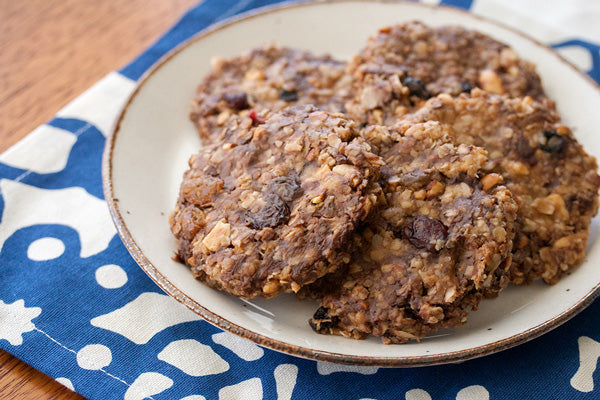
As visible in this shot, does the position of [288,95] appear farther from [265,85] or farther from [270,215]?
[270,215]

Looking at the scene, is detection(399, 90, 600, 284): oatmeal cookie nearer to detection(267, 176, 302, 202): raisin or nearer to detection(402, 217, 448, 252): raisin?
detection(402, 217, 448, 252): raisin

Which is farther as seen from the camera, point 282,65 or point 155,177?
point 282,65

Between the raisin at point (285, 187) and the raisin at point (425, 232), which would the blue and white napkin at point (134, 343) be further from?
the raisin at point (285, 187)

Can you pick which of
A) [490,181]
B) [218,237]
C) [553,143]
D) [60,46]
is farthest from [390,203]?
[60,46]

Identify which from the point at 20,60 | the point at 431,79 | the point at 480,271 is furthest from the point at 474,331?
the point at 20,60

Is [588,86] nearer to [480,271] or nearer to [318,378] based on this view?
[480,271]

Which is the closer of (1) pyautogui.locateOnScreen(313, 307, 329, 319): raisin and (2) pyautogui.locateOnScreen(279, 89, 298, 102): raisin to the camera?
(1) pyautogui.locateOnScreen(313, 307, 329, 319): raisin

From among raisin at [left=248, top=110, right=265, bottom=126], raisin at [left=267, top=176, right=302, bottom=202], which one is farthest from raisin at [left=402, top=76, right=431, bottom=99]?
raisin at [left=267, top=176, right=302, bottom=202]
